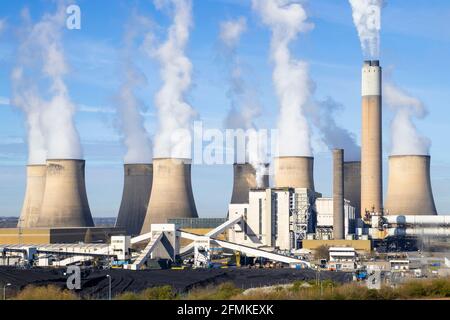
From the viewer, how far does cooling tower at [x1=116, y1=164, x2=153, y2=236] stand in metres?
45.5

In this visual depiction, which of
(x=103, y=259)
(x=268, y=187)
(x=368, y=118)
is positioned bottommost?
(x=103, y=259)

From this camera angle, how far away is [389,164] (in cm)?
4188

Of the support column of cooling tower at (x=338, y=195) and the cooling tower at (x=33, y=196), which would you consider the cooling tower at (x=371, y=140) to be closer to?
the support column of cooling tower at (x=338, y=195)

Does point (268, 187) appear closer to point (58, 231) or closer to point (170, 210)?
point (170, 210)

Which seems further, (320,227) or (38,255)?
(320,227)

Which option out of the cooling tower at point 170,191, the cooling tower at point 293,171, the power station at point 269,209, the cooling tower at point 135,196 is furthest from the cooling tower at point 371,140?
the cooling tower at point 135,196

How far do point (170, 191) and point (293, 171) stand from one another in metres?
6.14

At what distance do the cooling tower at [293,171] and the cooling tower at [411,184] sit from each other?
397 cm

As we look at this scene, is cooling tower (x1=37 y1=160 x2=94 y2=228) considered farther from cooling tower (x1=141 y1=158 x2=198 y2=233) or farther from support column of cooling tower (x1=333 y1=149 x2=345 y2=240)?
support column of cooling tower (x1=333 y1=149 x2=345 y2=240)

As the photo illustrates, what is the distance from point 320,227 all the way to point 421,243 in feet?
17.1

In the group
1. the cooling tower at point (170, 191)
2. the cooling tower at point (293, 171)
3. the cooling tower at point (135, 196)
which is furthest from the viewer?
the cooling tower at point (135, 196)

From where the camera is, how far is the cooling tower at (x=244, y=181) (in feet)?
148
